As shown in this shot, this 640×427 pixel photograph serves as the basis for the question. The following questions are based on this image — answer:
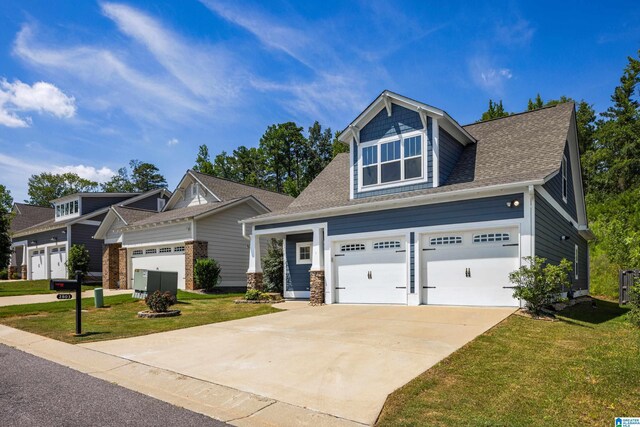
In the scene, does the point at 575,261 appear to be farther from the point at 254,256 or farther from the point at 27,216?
the point at 27,216

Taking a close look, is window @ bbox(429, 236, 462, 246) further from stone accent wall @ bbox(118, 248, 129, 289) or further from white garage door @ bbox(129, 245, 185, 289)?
stone accent wall @ bbox(118, 248, 129, 289)

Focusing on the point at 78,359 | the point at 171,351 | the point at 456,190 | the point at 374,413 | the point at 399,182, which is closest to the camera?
the point at 374,413

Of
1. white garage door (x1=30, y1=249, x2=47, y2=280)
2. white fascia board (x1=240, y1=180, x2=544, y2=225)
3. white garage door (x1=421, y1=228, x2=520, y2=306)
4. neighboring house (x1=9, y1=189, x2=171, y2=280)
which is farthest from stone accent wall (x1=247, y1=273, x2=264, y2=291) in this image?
white garage door (x1=30, y1=249, x2=47, y2=280)

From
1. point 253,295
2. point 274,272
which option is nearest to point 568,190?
point 274,272

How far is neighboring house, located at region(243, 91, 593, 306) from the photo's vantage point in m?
11.6

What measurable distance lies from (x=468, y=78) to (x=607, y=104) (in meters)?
31.7

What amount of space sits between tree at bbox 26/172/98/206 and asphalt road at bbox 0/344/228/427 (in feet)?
238

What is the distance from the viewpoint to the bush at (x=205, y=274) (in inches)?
822

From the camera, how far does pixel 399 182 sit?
1445 cm

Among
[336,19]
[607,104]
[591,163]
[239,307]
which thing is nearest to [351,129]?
[336,19]

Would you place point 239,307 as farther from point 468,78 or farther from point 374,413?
point 468,78

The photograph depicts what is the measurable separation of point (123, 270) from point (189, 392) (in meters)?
23.0

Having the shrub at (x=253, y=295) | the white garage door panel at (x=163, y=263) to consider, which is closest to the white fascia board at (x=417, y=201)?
the shrub at (x=253, y=295)

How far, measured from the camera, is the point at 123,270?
2600 cm
